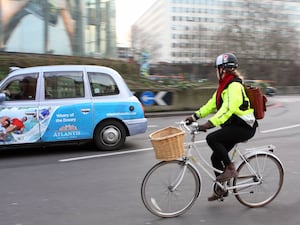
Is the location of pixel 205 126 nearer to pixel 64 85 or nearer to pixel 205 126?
pixel 205 126

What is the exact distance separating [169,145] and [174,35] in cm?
12525

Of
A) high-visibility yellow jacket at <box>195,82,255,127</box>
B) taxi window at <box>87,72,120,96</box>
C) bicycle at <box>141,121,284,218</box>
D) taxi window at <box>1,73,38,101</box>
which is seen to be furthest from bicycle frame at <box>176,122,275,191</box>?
taxi window at <box>1,73,38,101</box>

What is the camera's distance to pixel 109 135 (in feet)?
28.6

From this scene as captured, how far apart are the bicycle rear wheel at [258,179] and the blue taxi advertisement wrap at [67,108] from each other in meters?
4.20

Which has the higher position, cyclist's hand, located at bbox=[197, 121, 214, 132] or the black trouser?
cyclist's hand, located at bbox=[197, 121, 214, 132]

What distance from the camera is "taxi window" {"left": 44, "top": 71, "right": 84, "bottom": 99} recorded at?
829cm

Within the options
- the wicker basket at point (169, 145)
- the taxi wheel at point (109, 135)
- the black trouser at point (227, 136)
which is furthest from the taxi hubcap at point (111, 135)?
the wicker basket at point (169, 145)

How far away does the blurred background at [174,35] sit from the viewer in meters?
21.0

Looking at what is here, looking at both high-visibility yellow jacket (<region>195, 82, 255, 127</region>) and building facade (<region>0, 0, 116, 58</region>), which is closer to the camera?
high-visibility yellow jacket (<region>195, 82, 255, 127</region>)

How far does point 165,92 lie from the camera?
1738 centimetres

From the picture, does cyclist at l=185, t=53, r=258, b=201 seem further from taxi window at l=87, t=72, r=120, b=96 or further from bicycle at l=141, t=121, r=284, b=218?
taxi window at l=87, t=72, r=120, b=96

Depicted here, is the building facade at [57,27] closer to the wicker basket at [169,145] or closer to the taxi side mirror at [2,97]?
the taxi side mirror at [2,97]

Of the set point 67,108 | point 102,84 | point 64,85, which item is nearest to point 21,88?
point 64,85

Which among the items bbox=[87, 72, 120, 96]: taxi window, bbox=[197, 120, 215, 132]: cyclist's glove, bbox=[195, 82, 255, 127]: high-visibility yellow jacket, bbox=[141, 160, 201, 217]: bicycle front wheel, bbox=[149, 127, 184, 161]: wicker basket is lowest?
bbox=[141, 160, 201, 217]: bicycle front wheel
